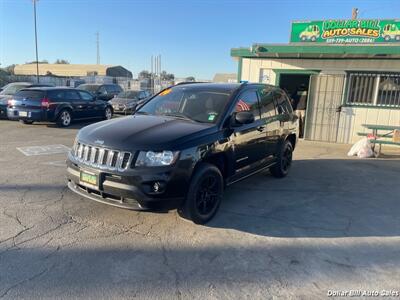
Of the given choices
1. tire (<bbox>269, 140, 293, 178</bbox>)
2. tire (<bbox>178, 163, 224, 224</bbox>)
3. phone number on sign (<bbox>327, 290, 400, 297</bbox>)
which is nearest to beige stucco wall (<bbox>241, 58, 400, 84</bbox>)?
tire (<bbox>269, 140, 293, 178</bbox>)

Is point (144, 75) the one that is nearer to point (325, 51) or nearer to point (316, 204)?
point (325, 51)

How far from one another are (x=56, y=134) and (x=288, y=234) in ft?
29.9

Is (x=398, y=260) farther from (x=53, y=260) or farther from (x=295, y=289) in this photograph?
(x=53, y=260)

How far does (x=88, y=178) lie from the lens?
399 cm

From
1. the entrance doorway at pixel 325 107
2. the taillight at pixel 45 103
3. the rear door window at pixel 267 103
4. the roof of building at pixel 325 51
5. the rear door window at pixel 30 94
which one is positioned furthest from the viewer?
the rear door window at pixel 30 94

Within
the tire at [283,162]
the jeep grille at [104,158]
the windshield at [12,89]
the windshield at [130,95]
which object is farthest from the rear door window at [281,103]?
the windshield at [130,95]

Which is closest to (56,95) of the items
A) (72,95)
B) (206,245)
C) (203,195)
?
(72,95)

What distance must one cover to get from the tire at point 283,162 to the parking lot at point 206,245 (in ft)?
1.40

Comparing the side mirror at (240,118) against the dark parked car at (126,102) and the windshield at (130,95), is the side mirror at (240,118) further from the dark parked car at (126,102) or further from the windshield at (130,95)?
the windshield at (130,95)

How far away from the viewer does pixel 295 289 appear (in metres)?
3.07

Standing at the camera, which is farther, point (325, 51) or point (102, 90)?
point (102, 90)

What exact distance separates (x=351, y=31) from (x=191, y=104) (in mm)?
7901

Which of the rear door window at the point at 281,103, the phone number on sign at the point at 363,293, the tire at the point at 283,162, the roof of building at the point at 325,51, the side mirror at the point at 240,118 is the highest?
the roof of building at the point at 325,51

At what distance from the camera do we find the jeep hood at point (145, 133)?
382 cm
